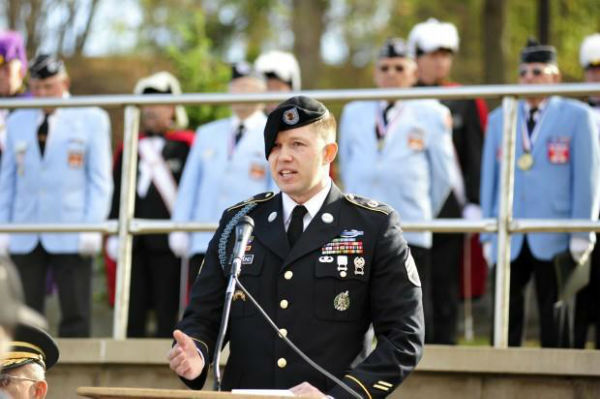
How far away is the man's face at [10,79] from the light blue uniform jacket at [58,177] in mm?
907

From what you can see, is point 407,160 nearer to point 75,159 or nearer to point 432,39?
point 432,39

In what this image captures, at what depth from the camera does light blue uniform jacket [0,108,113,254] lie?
28.6 feet

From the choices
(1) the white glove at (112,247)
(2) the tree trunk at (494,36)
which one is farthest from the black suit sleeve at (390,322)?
(2) the tree trunk at (494,36)

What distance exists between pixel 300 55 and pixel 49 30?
3.60m

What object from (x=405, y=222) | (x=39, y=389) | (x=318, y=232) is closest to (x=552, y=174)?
(x=405, y=222)

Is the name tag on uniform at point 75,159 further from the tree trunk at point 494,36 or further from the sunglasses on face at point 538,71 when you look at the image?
the tree trunk at point 494,36

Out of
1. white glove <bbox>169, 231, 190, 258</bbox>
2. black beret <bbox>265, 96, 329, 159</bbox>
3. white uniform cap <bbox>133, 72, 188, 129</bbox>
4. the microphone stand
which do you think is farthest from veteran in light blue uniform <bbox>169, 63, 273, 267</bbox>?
the microphone stand

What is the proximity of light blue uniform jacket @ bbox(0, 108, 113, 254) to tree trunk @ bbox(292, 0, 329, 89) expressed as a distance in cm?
865

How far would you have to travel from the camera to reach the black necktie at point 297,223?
210 inches

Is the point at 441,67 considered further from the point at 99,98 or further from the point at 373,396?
the point at 373,396

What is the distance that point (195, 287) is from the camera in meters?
5.35

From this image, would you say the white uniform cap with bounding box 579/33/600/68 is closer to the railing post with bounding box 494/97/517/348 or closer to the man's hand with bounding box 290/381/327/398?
the railing post with bounding box 494/97/517/348

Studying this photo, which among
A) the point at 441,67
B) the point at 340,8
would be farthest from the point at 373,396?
the point at 340,8

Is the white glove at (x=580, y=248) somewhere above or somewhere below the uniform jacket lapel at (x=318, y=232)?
below
